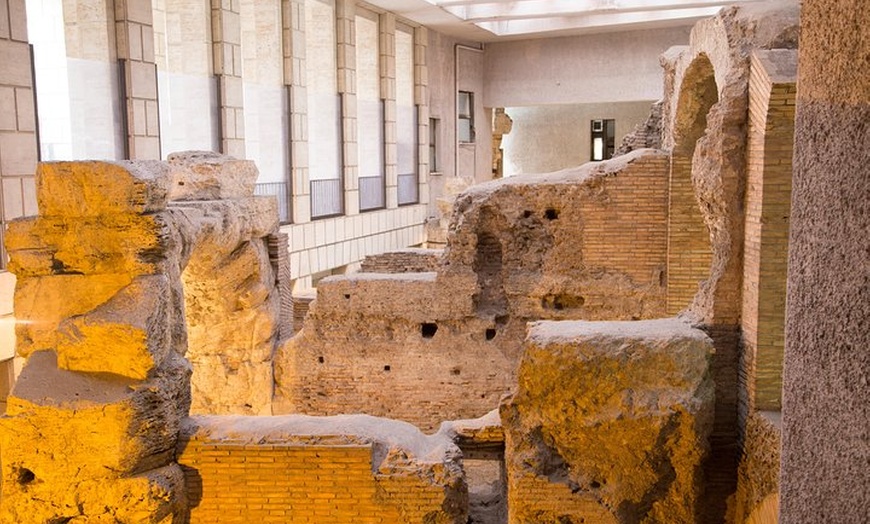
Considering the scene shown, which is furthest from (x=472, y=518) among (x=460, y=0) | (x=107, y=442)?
(x=460, y=0)

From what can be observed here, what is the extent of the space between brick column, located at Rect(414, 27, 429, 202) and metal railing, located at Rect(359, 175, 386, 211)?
70.6 inches

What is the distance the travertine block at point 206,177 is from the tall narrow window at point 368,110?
7.06m

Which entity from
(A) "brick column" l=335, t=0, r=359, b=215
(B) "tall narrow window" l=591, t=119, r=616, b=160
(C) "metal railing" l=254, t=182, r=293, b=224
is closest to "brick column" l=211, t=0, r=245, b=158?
(C) "metal railing" l=254, t=182, r=293, b=224

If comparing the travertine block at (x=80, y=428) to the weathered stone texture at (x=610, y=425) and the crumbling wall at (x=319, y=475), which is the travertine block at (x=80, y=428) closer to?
the crumbling wall at (x=319, y=475)

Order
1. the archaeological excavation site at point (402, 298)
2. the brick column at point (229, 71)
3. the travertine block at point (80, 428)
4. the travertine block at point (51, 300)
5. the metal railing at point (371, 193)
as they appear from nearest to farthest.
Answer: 1. the archaeological excavation site at point (402, 298)
2. the travertine block at point (80, 428)
3. the travertine block at point (51, 300)
4. the brick column at point (229, 71)
5. the metal railing at point (371, 193)

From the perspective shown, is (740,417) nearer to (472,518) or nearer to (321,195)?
(472,518)

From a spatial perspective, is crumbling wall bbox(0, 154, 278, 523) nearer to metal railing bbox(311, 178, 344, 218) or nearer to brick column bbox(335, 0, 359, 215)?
metal railing bbox(311, 178, 344, 218)

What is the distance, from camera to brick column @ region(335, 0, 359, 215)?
49.7ft

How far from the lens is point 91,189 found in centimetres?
591

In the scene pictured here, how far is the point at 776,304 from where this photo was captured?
16.1ft

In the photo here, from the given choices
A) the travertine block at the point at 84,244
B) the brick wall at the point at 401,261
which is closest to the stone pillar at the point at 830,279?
the travertine block at the point at 84,244

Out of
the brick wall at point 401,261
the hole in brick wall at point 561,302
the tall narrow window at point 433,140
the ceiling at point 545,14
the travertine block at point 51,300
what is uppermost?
the ceiling at point 545,14

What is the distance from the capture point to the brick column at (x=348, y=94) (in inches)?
596

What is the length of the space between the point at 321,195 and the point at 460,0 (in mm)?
4601
